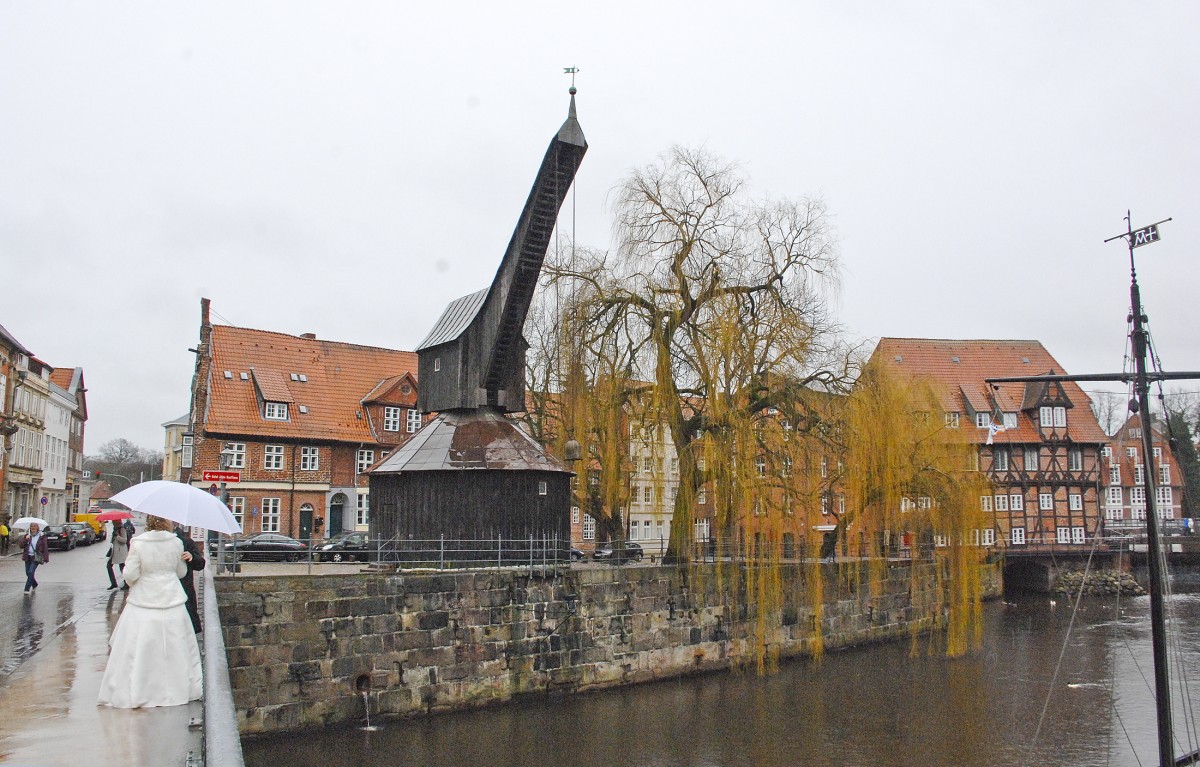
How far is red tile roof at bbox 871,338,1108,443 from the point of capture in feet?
161

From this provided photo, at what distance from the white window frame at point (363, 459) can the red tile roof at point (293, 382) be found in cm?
58

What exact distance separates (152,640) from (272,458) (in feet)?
102

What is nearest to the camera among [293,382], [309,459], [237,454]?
[237,454]

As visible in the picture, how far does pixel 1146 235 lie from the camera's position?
11.8 m

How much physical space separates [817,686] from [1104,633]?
49.9 ft

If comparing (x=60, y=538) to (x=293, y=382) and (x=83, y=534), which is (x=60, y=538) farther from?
(x=293, y=382)

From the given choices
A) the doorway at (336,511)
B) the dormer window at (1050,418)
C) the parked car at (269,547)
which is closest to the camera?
the parked car at (269,547)

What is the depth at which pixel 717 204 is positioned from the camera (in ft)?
79.1

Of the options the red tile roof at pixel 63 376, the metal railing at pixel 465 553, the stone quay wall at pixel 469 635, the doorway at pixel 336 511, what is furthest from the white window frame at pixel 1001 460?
the red tile roof at pixel 63 376

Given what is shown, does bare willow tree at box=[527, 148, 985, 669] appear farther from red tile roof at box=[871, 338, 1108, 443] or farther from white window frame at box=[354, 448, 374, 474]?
red tile roof at box=[871, 338, 1108, 443]

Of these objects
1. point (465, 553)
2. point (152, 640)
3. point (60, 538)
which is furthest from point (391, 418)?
point (152, 640)

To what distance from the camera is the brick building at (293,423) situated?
3619 cm

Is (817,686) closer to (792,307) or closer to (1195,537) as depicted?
(792,307)

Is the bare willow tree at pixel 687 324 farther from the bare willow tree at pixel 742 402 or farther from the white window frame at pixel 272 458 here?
the white window frame at pixel 272 458
